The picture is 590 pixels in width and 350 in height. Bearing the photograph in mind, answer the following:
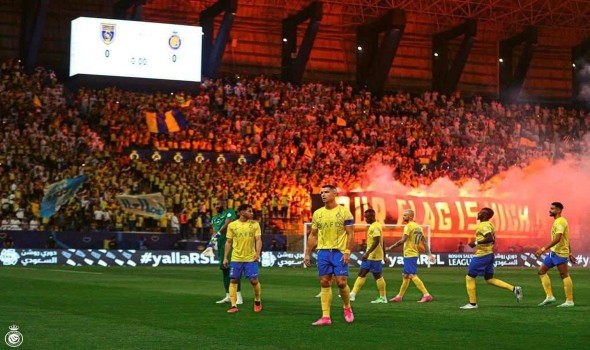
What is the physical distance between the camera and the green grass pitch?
45.6ft

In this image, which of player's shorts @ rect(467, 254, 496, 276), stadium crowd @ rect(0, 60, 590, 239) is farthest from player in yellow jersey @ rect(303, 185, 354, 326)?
stadium crowd @ rect(0, 60, 590, 239)

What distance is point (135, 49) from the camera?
51.8 meters

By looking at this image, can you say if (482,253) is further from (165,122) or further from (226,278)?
(165,122)

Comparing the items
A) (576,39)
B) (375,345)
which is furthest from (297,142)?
(375,345)

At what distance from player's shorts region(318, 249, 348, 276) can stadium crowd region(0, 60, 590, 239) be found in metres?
26.2

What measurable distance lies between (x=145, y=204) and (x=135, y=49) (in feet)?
38.1

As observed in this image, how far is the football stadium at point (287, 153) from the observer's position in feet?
75.6

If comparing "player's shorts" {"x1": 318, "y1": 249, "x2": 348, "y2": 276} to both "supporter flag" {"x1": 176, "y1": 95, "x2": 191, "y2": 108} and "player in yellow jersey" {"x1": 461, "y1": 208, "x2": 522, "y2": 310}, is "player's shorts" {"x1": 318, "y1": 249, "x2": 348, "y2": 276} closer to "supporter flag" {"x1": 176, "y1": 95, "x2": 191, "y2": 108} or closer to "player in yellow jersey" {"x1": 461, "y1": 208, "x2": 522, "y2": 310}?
"player in yellow jersey" {"x1": 461, "y1": 208, "x2": 522, "y2": 310}

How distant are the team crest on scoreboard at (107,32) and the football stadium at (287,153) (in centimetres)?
11

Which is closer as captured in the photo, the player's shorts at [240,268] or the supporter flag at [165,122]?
the player's shorts at [240,268]

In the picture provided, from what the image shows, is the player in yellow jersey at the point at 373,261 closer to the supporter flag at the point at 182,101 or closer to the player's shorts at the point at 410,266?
the player's shorts at the point at 410,266

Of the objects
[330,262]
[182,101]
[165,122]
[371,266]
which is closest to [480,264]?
[371,266]

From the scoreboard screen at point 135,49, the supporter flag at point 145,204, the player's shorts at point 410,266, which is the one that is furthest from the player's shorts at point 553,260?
the scoreboard screen at point 135,49

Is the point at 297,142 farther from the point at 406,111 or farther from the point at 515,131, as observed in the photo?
the point at 515,131
